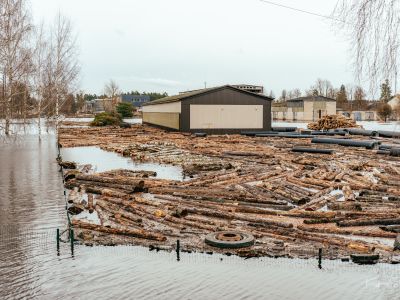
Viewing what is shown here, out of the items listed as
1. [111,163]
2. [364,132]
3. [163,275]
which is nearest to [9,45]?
[111,163]

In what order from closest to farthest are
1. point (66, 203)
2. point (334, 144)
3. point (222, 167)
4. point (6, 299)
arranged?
point (6, 299) → point (66, 203) → point (222, 167) → point (334, 144)

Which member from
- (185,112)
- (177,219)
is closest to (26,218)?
(177,219)

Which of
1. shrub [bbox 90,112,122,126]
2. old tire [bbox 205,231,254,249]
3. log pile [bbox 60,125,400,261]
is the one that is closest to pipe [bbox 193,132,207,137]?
log pile [bbox 60,125,400,261]

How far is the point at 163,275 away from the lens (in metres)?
8.62

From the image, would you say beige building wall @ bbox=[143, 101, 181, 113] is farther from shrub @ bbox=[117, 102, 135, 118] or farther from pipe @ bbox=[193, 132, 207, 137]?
shrub @ bbox=[117, 102, 135, 118]

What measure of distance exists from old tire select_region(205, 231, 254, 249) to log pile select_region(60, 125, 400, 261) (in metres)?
0.21

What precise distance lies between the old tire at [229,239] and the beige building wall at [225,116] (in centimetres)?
3882

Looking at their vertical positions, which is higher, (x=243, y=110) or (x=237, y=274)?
(x=243, y=110)

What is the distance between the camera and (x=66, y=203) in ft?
46.5

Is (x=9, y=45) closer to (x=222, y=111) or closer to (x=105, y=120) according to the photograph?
(x=222, y=111)

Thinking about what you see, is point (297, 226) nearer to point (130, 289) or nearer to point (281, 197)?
point (281, 197)

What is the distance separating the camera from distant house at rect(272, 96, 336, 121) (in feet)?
283

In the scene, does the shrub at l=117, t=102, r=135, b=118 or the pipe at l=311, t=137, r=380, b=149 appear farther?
the shrub at l=117, t=102, r=135, b=118

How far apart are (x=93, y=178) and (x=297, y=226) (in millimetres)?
10481
